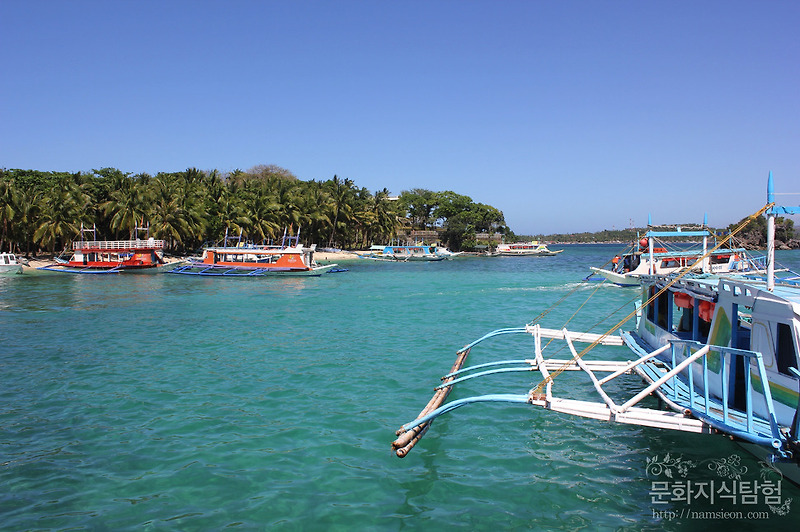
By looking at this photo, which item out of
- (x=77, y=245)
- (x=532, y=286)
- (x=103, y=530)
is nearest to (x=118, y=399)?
(x=103, y=530)

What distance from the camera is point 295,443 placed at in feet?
34.1

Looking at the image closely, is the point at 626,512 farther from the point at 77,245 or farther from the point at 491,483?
the point at 77,245

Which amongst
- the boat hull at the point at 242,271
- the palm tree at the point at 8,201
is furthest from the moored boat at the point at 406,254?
the palm tree at the point at 8,201

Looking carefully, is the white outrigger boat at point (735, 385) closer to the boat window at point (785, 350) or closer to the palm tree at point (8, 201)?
the boat window at point (785, 350)

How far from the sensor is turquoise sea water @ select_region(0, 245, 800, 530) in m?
7.95

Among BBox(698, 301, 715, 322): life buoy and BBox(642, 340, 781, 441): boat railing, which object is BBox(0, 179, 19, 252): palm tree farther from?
BBox(642, 340, 781, 441): boat railing

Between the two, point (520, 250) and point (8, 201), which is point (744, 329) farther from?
point (520, 250)

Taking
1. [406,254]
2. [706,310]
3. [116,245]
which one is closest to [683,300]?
[706,310]

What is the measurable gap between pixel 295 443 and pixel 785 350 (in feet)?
27.3

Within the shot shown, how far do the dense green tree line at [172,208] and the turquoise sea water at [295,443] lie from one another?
48581mm

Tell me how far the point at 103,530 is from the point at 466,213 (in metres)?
113

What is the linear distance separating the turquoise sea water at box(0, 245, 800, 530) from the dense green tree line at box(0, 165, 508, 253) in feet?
159

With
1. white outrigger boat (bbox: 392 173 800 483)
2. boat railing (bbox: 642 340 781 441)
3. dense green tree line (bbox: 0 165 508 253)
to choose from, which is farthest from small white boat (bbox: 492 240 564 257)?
boat railing (bbox: 642 340 781 441)

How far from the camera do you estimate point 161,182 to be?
71.9 meters
